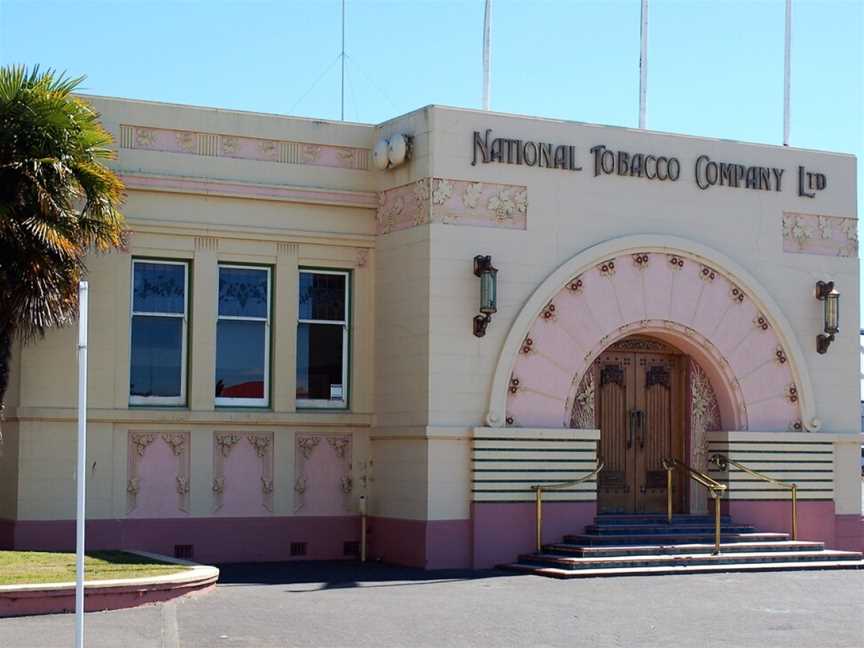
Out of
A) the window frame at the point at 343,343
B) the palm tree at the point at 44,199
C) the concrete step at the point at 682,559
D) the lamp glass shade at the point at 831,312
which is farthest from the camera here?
the lamp glass shade at the point at 831,312

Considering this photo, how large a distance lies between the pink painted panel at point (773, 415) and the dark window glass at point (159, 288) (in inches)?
357

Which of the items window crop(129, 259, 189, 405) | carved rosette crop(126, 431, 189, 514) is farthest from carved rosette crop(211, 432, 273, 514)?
window crop(129, 259, 189, 405)

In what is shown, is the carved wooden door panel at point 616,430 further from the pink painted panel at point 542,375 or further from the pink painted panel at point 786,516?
the pink painted panel at point 786,516

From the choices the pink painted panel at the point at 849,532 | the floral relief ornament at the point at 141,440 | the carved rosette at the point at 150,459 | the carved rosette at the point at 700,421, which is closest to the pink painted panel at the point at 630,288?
the carved rosette at the point at 700,421

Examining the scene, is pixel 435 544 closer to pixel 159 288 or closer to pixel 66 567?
pixel 159 288

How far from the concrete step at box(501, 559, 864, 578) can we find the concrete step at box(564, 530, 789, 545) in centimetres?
79

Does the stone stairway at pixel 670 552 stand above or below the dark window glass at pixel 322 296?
below

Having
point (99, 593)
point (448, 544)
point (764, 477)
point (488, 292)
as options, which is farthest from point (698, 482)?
point (99, 593)

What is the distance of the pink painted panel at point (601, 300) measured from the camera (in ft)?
71.3

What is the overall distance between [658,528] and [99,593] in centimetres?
941

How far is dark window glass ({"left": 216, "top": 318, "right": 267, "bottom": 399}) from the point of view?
21562mm

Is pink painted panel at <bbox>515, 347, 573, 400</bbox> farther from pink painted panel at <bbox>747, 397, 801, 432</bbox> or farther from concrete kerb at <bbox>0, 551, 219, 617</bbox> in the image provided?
concrete kerb at <bbox>0, 551, 219, 617</bbox>

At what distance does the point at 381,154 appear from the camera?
2148cm

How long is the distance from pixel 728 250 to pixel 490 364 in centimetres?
465
